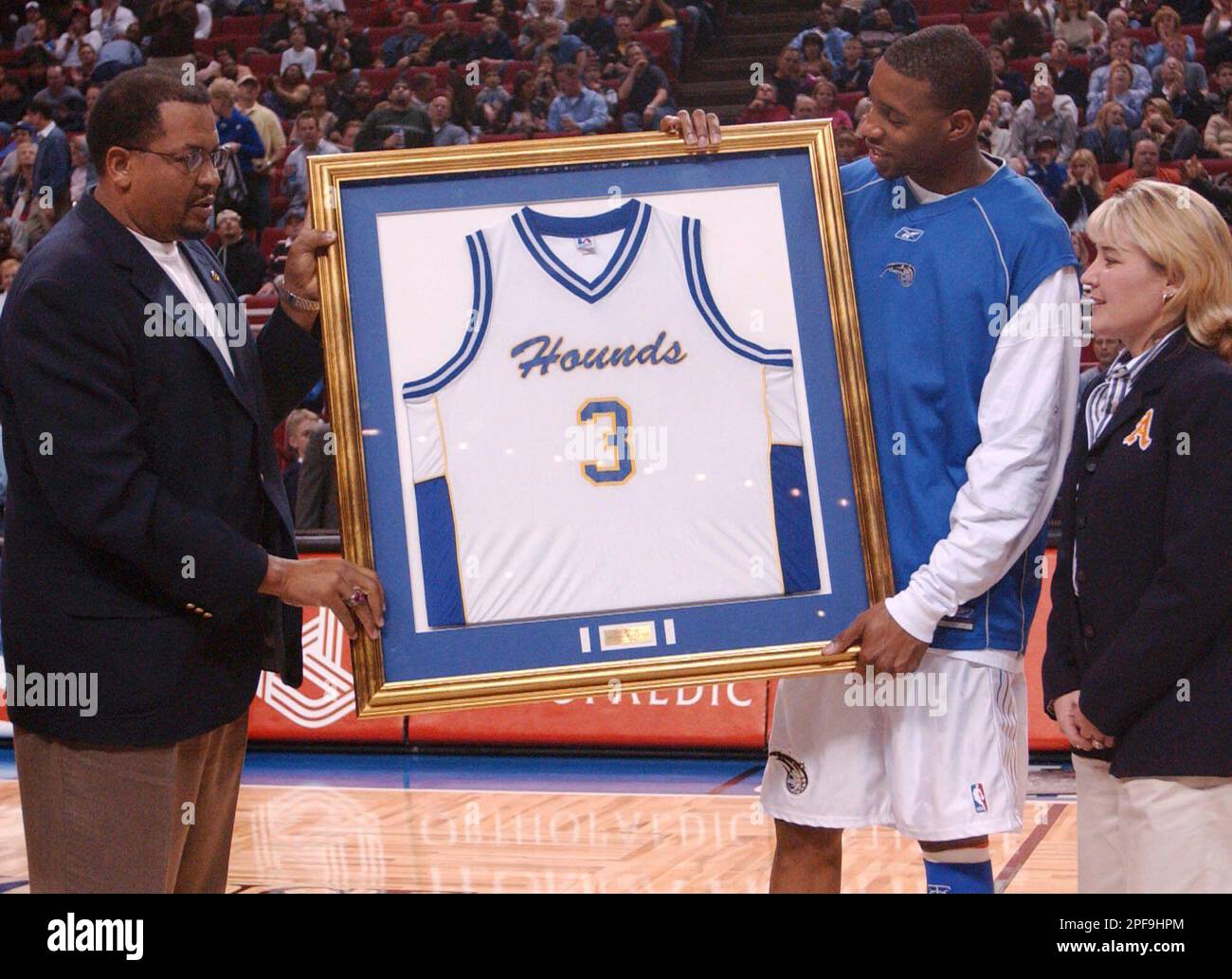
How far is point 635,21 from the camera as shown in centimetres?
1343

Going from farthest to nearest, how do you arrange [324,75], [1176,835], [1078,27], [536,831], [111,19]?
[111,19] < [324,75] < [1078,27] < [536,831] < [1176,835]

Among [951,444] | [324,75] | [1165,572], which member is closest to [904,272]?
[951,444]

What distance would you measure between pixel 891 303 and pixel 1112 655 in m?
0.79

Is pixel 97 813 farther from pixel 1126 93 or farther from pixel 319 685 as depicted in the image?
pixel 1126 93

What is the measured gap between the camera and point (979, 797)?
108 inches

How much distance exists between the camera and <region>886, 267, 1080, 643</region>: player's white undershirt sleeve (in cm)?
266

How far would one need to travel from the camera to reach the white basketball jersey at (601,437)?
111 inches

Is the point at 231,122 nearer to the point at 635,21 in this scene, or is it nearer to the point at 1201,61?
the point at 635,21

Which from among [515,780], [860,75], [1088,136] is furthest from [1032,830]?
[860,75]

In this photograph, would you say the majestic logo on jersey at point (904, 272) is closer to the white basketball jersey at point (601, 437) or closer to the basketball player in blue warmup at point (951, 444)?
the basketball player in blue warmup at point (951, 444)

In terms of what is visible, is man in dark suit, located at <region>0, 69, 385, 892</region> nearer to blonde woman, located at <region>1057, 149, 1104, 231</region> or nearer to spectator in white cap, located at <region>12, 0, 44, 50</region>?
blonde woman, located at <region>1057, 149, 1104, 231</region>

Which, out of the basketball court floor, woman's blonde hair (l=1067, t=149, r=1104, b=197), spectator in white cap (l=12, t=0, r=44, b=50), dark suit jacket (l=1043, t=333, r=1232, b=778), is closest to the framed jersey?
dark suit jacket (l=1043, t=333, r=1232, b=778)

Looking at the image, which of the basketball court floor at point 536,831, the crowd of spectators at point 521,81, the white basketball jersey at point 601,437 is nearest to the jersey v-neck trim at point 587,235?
the white basketball jersey at point 601,437

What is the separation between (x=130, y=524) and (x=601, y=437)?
2.97ft
